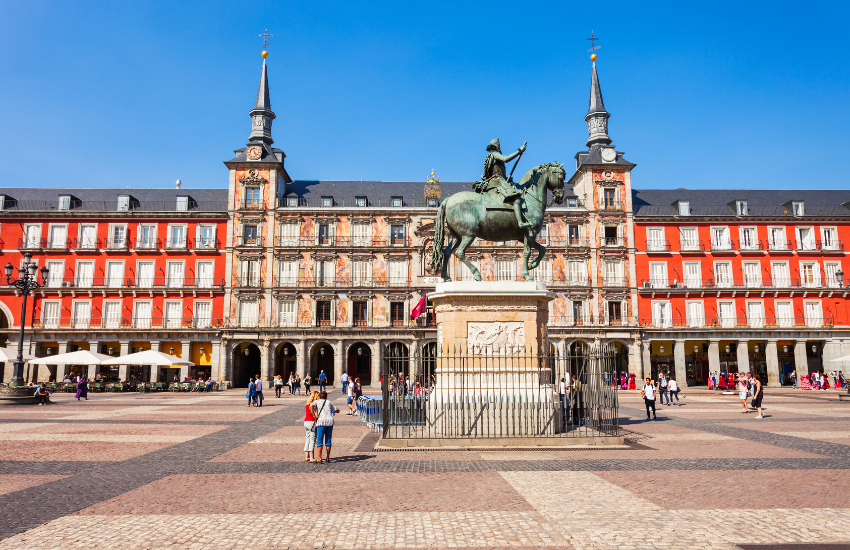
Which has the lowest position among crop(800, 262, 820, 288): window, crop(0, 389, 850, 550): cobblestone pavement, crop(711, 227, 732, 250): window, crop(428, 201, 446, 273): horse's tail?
crop(0, 389, 850, 550): cobblestone pavement

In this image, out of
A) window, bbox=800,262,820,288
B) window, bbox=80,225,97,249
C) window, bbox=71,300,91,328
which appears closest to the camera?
window, bbox=71,300,91,328

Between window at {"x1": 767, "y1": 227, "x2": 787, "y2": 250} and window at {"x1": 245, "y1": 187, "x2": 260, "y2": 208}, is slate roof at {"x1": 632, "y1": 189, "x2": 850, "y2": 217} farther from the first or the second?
window at {"x1": 245, "y1": 187, "x2": 260, "y2": 208}

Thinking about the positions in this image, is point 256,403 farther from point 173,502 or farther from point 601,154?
point 601,154

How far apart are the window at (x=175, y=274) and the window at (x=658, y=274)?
124ft

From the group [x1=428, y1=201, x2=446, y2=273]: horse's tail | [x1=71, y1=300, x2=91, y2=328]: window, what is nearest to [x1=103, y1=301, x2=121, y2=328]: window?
[x1=71, y1=300, x2=91, y2=328]: window

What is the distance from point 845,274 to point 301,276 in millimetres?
43583

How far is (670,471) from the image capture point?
893 cm

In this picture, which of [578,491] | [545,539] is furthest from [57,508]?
[578,491]

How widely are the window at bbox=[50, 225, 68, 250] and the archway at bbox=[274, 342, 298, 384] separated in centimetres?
1897

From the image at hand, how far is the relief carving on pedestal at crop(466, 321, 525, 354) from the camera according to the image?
1198cm

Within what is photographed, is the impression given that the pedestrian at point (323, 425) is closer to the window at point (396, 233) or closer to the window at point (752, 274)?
the window at point (396, 233)

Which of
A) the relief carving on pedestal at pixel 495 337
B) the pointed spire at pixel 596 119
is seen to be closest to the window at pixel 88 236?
the pointed spire at pixel 596 119

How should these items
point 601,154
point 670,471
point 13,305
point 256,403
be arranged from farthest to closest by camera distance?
point 601,154
point 13,305
point 256,403
point 670,471

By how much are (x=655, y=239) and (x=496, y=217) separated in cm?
3954
